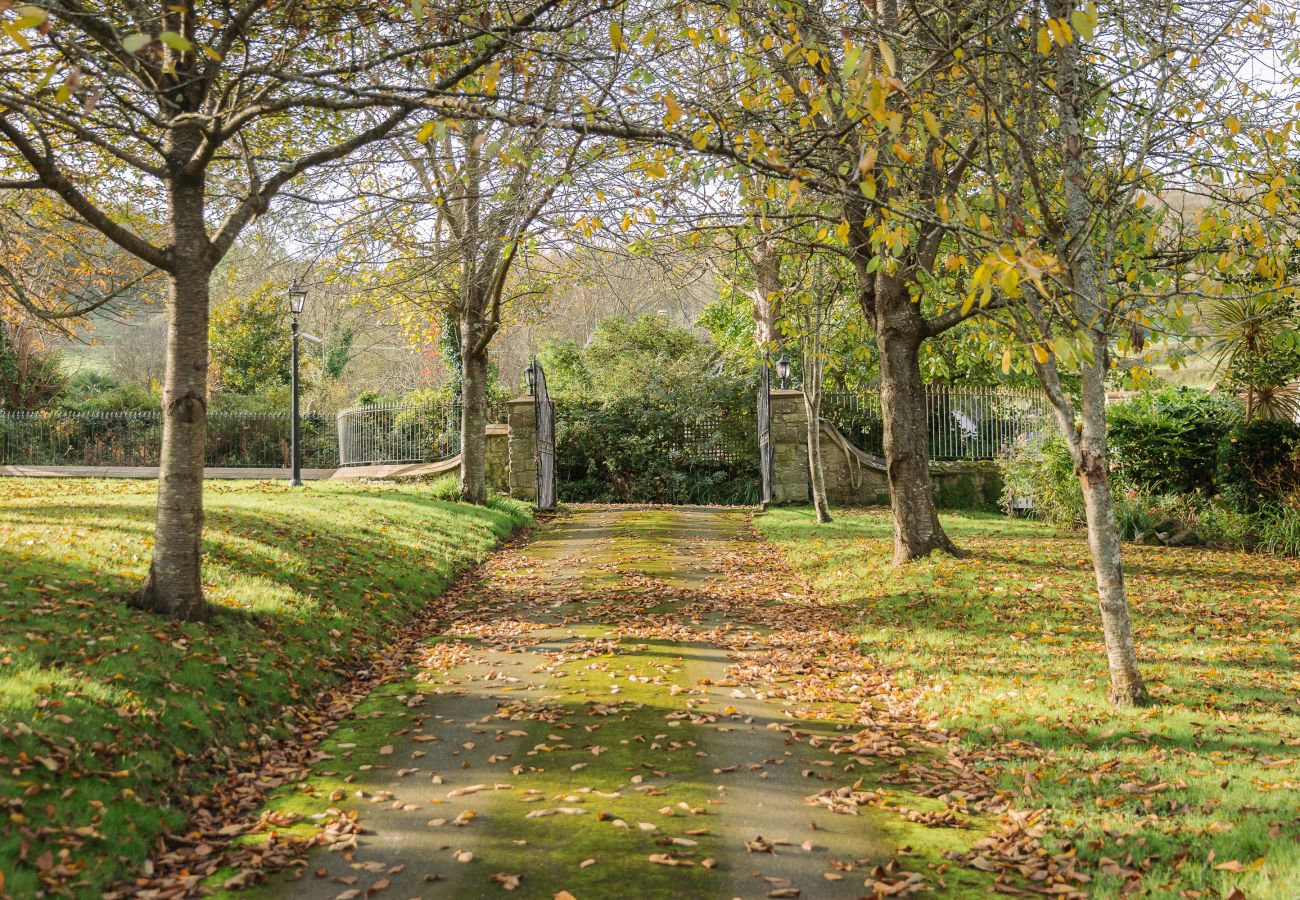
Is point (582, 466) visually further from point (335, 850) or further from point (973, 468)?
point (335, 850)

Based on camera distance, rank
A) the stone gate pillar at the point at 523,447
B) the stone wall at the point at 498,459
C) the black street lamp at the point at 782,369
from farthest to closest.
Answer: the stone wall at the point at 498,459 → the stone gate pillar at the point at 523,447 → the black street lamp at the point at 782,369

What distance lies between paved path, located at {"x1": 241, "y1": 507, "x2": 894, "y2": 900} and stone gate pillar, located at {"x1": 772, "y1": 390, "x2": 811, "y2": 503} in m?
8.77

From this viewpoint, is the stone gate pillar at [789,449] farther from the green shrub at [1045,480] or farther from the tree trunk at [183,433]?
the tree trunk at [183,433]

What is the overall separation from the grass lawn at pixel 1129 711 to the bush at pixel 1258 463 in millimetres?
1483

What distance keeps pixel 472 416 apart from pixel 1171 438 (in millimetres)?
11562

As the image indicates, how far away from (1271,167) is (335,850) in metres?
7.49

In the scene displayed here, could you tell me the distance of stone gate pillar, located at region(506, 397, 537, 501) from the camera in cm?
1889

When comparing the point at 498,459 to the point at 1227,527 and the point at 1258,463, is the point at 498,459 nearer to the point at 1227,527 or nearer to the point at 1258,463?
the point at 1227,527

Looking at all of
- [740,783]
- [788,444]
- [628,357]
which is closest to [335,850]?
[740,783]

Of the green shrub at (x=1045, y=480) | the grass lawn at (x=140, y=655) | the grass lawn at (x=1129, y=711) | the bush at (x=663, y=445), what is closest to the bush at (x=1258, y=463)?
the grass lawn at (x=1129, y=711)

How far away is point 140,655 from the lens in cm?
581

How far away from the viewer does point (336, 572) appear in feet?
Result: 30.9

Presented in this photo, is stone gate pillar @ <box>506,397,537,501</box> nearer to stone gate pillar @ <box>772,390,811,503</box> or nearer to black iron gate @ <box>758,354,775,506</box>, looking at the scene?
black iron gate @ <box>758,354,775,506</box>

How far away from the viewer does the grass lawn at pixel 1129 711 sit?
4086mm
